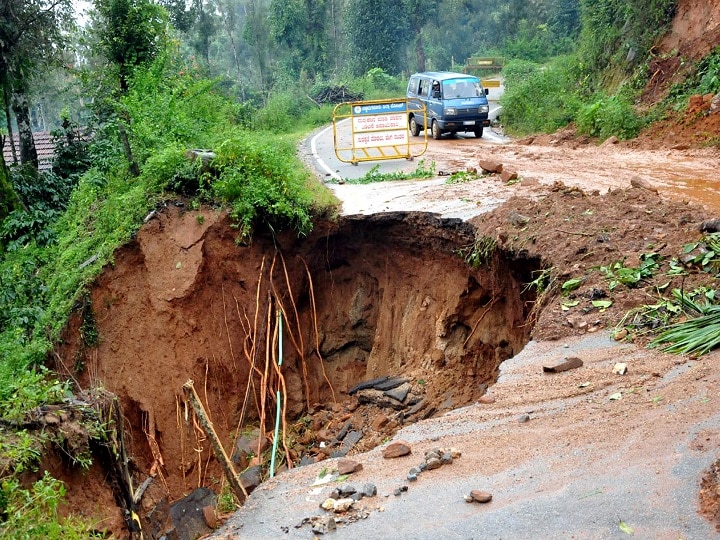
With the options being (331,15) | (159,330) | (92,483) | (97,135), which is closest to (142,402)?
(159,330)

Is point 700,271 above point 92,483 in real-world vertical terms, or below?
above

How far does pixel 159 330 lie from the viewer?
10.8m

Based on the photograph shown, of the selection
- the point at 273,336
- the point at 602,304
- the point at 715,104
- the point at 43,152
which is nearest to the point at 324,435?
the point at 273,336

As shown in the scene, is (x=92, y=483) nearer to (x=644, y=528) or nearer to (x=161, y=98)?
(x=644, y=528)

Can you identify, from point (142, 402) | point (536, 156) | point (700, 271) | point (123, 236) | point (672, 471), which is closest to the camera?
point (672, 471)

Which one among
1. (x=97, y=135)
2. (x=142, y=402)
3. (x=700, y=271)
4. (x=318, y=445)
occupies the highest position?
(x=97, y=135)

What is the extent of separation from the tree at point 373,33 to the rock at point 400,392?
34842mm

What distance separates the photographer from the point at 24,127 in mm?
18000

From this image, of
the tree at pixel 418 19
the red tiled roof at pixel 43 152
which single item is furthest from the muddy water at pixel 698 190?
the tree at pixel 418 19

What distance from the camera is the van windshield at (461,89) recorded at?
69.7 ft

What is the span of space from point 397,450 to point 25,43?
15.1m

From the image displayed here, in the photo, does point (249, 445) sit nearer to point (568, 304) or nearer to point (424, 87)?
point (568, 304)

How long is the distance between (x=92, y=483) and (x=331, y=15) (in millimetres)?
42140

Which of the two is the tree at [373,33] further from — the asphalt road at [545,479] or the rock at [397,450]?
the rock at [397,450]
